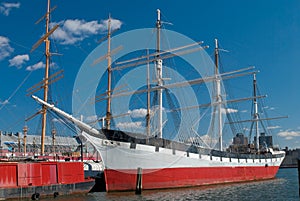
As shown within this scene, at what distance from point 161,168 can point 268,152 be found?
31225mm

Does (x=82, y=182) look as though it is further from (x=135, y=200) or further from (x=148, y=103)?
(x=148, y=103)

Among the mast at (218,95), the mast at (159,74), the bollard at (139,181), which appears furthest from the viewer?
the mast at (218,95)

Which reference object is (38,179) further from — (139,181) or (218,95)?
(218,95)

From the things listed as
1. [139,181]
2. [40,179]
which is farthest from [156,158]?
[40,179]

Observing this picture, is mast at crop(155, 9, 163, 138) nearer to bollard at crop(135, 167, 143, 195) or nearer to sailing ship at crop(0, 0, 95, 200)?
bollard at crop(135, 167, 143, 195)

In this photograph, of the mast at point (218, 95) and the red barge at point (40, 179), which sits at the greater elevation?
the mast at point (218, 95)

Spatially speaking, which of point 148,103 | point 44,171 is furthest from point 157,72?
point 44,171

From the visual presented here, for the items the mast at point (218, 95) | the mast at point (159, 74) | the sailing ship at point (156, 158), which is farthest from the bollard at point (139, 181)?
the mast at point (218, 95)

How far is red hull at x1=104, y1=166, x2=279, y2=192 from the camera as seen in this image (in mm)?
31781

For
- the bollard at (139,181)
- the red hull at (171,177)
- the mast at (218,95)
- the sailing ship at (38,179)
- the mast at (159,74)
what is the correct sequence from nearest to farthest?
the sailing ship at (38,179)
the bollard at (139,181)
the red hull at (171,177)
the mast at (159,74)
the mast at (218,95)

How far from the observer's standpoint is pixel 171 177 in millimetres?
33844

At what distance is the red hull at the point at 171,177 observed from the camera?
3178 centimetres

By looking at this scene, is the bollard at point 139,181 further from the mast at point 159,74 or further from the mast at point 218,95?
the mast at point 218,95

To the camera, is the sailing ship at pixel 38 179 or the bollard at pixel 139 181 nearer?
the sailing ship at pixel 38 179
